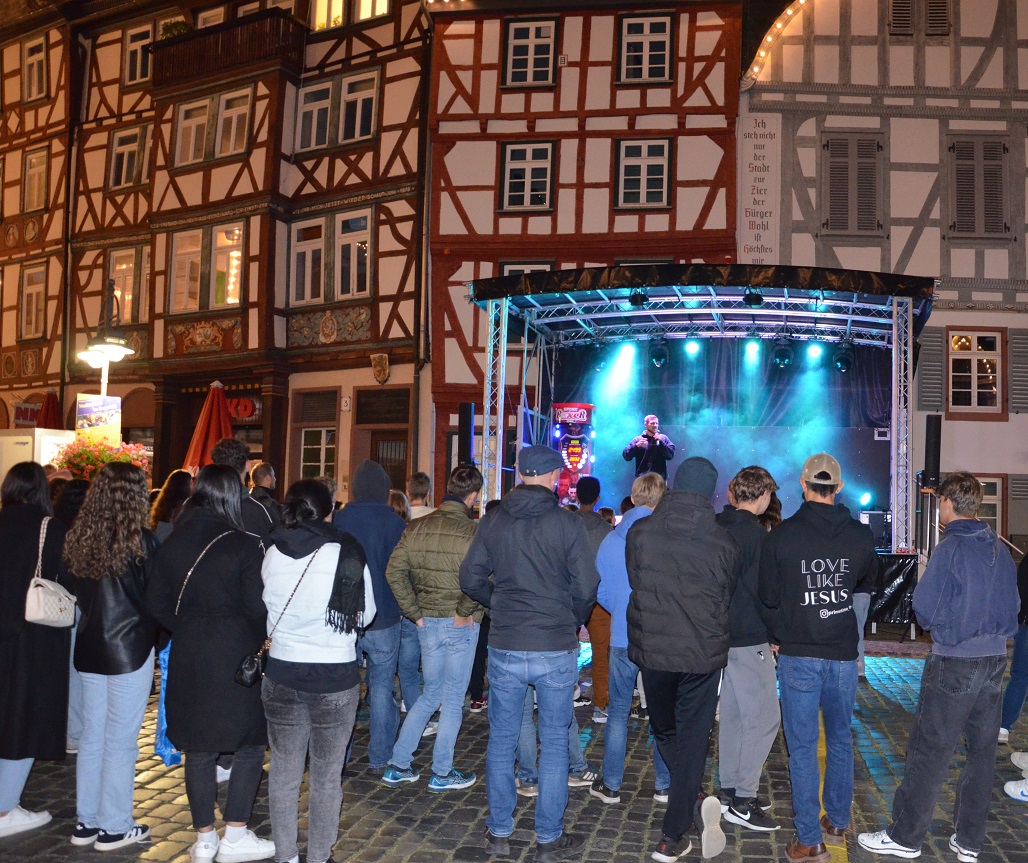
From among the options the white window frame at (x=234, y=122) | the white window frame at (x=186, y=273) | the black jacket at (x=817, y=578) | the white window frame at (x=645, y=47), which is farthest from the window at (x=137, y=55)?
the black jacket at (x=817, y=578)

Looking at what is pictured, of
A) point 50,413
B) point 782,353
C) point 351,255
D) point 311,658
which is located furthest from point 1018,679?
point 50,413

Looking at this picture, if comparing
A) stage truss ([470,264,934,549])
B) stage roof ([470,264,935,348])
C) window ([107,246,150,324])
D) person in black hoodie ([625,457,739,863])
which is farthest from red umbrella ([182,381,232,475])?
person in black hoodie ([625,457,739,863])

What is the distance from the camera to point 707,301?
14.2 m

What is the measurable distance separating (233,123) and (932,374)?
14709 mm

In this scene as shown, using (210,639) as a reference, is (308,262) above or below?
above

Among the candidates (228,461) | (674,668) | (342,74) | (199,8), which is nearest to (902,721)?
(674,668)

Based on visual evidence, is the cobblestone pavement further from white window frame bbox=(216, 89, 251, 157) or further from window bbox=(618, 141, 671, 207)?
white window frame bbox=(216, 89, 251, 157)

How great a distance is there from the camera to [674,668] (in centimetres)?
497

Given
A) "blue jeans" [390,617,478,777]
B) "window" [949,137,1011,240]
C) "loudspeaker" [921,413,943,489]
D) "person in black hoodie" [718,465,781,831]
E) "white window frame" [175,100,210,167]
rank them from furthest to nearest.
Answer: "white window frame" [175,100,210,167] < "window" [949,137,1011,240] < "loudspeaker" [921,413,943,489] < "blue jeans" [390,617,478,777] < "person in black hoodie" [718,465,781,831]

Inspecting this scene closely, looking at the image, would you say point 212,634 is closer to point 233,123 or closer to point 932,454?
point 932,454

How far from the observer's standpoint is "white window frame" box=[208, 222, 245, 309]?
20406 millimetres

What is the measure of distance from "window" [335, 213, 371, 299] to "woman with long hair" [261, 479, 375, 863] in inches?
603

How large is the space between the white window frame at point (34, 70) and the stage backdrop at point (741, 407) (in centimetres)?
1587

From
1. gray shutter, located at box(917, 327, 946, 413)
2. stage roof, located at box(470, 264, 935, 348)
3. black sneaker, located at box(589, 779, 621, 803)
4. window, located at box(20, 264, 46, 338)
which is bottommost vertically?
black sneaker, located at box(589, 779, 621, 803)
